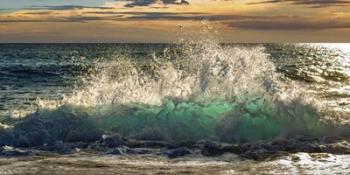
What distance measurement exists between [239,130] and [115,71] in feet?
27.7

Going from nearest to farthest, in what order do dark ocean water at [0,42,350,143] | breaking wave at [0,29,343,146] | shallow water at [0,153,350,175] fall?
shallow water at [0,153,350,175], breaking wave at [0,29,343,146], dark ocean water at [0,42,350,143]

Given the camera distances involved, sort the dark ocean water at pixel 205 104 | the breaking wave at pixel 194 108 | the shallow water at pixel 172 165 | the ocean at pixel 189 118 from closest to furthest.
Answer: the shallow water at pixel 172 165, the ocean at pixel 189 118, the breaking wave at pixel 194 108, the dark ocean water at pixel 205 104

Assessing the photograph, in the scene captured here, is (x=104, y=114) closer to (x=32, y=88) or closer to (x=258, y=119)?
(x=258, y=119)

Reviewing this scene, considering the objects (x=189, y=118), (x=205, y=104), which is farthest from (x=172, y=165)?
(x=205, y=104)

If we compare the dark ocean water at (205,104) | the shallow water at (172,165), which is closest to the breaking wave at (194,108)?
the dark ocean water at (205,104)

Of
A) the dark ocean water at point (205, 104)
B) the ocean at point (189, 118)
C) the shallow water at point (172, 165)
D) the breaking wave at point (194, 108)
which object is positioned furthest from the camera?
the dark ocean water at point (205, 104)

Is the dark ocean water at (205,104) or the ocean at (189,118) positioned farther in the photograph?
the dark ocean water at (205,104)

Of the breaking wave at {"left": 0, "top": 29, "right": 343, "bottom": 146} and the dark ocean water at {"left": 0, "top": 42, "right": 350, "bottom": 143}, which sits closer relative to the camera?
the breaking wave at {"left": 0, "top": 29, "right": 343, "bottom": 146}

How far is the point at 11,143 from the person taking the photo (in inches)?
527

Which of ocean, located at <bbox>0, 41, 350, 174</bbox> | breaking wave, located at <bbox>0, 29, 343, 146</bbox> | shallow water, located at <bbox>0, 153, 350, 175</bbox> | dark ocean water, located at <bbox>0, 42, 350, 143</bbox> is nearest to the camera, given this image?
shallow water, located at <bbox>0, 153, 350, 175</bbox>

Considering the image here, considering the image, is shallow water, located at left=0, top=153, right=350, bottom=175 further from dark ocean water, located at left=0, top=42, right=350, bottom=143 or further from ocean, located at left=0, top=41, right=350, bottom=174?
dark ocean water, located at left=0, top=42, right=350, bottom=143

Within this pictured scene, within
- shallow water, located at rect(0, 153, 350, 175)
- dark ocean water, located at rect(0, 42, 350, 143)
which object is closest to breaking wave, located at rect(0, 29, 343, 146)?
dark ocean water, located at rect(0, 42, 350, 143)

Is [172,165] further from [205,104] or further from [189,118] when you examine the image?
[205,104]

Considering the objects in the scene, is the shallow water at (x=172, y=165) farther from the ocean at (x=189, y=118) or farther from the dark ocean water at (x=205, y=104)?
the dark ocean water at (x=205, y=104)
